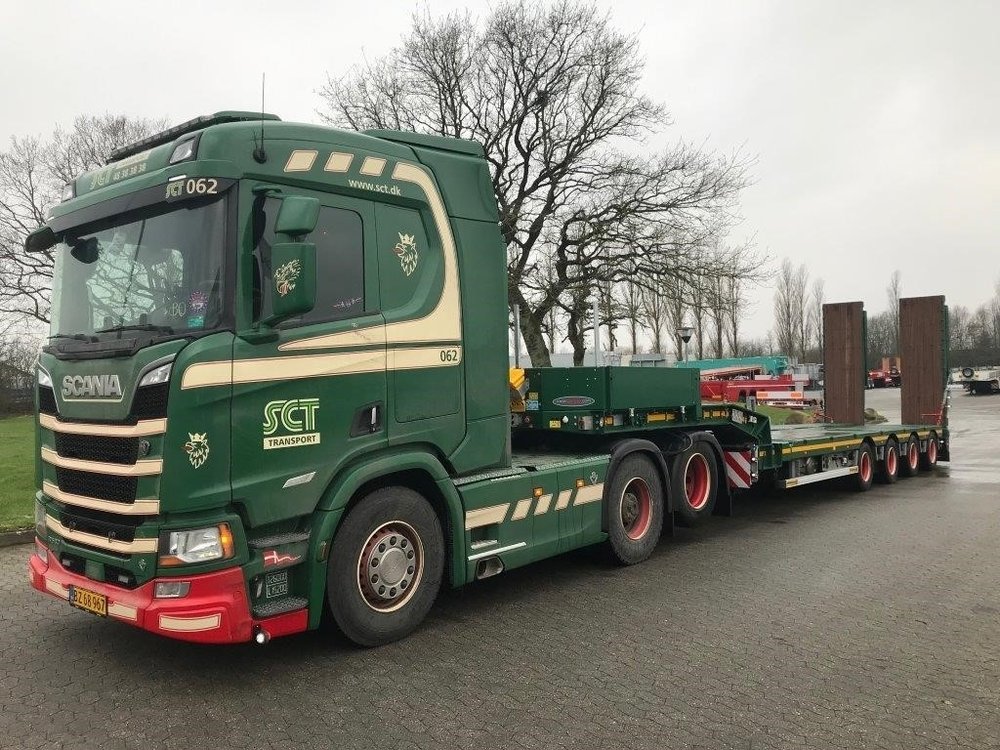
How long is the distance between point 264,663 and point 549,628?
1.91m

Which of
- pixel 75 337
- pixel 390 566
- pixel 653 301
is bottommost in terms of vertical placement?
pixel 390 566

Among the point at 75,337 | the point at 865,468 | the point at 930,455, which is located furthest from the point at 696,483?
the point at 930,455

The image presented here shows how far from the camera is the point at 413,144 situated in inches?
214

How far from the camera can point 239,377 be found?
4.16 meters

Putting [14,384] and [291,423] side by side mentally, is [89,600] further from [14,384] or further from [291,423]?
[14,384]

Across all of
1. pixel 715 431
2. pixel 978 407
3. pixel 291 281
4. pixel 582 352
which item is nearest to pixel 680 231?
pixel 582 352

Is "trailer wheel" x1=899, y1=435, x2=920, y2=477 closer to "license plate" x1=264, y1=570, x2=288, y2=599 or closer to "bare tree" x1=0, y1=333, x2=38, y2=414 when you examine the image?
"license plate" x1=264, y1=570, x2=288, y2=599

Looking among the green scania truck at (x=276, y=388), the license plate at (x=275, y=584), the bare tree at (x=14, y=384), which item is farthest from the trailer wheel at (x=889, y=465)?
the bare tree at (x=14, y=384)

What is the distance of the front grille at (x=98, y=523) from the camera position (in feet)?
13.7

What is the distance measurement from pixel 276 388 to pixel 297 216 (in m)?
0.98

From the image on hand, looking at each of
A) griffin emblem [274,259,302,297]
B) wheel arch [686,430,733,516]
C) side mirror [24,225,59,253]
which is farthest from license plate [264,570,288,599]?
wheel arch [686,430,733,516]

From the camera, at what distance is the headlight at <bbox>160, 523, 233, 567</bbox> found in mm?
4043

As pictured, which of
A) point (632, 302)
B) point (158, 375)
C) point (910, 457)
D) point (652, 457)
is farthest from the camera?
point (632, 302)

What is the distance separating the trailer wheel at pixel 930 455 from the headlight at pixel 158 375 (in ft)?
45.8
